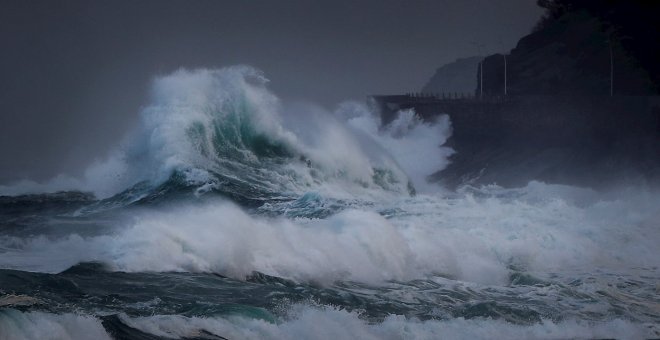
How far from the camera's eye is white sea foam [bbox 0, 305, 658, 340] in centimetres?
847

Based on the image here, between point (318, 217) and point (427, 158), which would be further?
point (427, 158)

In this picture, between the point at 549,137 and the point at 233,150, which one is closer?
the point at 233,150

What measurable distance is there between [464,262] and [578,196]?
17386 mm

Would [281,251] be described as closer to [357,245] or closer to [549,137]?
[357,245]

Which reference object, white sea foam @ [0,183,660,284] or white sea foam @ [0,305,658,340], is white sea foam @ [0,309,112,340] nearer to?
white sea foam @ [0,305,658,340]

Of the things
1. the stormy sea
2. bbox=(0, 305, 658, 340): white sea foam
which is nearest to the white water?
the stormy sea

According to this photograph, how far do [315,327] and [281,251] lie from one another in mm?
3507

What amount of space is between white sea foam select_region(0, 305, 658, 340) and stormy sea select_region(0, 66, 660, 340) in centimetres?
2

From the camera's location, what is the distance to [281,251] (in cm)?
1323

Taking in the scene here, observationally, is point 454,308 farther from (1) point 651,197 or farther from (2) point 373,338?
(1) point 651,197

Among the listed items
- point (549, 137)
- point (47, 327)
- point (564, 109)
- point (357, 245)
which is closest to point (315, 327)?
point (47, 327)

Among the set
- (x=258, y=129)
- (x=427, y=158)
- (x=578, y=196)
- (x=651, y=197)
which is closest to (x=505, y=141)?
(x=427, y=158)

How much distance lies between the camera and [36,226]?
16516 millimetres

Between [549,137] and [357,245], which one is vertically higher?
[549,137]
